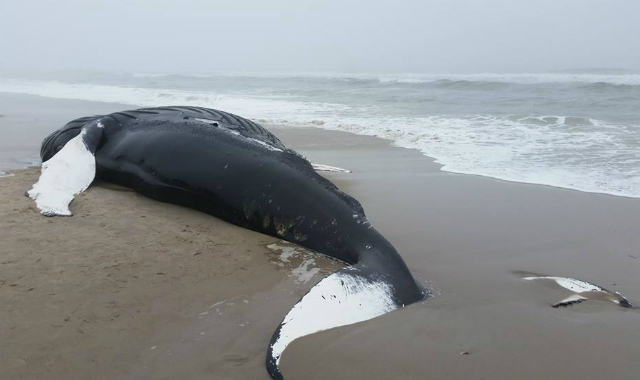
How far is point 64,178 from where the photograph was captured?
5.41 meters

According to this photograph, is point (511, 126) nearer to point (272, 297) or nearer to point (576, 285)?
point (576, 285)

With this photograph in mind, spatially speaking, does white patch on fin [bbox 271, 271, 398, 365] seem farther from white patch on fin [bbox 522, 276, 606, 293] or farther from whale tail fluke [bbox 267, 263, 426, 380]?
white patch on fin [bbox 522, 276, 606, 293]

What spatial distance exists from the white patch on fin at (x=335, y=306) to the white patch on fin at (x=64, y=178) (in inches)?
105

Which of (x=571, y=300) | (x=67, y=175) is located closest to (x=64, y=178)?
(x=67, y=175)

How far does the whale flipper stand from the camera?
4.84 meters

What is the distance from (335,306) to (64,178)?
3621mm

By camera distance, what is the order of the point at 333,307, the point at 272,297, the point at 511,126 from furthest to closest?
the point at 511,126 → the point at 272,297 → the point at 333,307

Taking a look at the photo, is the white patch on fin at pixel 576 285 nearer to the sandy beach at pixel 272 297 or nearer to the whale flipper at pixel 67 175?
the sandy beach at pixel 272 297

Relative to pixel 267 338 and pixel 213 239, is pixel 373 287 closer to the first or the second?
pixel 267 338

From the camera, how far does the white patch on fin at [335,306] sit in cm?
282

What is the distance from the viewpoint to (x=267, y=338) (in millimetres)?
2971

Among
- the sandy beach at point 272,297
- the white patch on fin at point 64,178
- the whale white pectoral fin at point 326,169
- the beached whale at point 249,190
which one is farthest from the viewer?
the whale white pectoral fin at point 326,169

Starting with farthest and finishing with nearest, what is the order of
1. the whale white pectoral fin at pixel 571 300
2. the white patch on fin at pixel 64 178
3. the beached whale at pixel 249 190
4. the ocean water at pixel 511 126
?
1. the ocean water at pixel 511 126
2. the white patch on fin at pixel 64 178
3. the whale white pectoral fin at pixel 571 300
4. the beached whale at pixel 249 190

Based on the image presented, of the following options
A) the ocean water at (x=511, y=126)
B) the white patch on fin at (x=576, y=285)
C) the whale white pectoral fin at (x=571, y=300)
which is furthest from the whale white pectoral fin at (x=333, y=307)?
the ocean water at (x=511, y=126)
